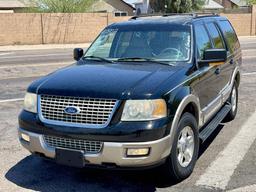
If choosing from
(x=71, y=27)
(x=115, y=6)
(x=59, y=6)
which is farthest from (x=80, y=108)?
(x=115, y=6)

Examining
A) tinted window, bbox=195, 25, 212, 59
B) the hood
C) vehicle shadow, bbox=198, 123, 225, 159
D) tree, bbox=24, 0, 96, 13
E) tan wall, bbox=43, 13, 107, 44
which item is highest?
tree, bbox=24, 0, 96, 13

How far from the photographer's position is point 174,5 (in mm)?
42875

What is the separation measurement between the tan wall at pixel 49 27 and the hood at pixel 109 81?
2455 centimetres

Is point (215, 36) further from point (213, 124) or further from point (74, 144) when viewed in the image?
point (74, 144)

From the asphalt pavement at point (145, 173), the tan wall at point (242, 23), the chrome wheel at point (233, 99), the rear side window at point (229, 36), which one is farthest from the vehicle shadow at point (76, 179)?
the tan wall at point (242, 23)

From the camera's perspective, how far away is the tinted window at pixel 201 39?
531 cm

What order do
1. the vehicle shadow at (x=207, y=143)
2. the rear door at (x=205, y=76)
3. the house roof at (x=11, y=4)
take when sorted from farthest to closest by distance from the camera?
the house roof at (x=11, y=4) < the vehicle shadow at (x=207, y=143) < the rear door at (x=205, y=76)

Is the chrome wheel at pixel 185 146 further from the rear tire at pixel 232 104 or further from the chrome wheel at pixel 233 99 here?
the chrome wheel at pixel 233 99

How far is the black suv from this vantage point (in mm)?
3883

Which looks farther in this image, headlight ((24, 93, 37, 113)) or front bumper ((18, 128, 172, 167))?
headlight ((24, 93, 37, 113))

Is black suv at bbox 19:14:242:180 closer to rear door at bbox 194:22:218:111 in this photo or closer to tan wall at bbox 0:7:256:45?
rear door at bbox 194:22:218:111

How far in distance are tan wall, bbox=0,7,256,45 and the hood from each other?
24.5 metres

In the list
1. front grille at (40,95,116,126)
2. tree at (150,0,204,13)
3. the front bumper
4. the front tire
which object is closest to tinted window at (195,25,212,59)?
the front tire

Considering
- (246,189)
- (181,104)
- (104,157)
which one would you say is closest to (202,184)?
(246,189)
